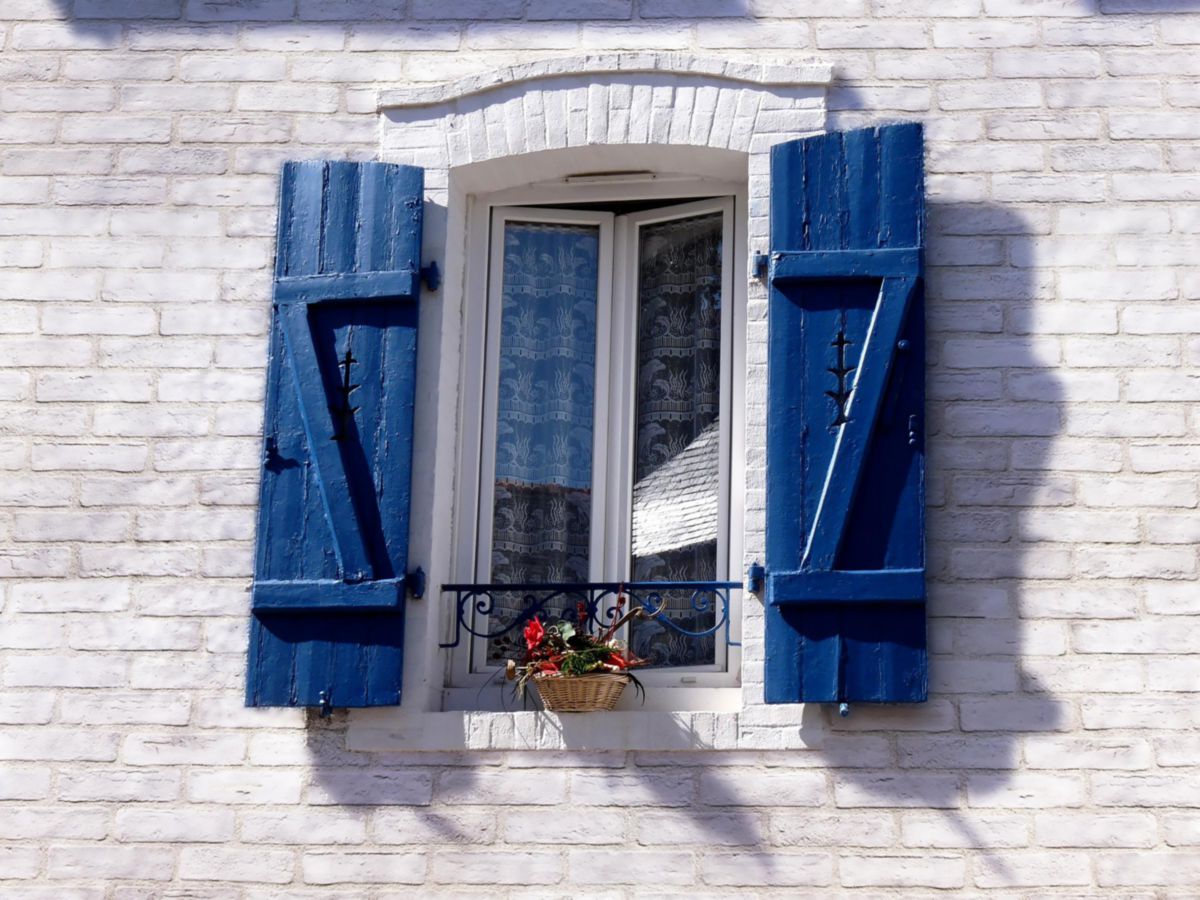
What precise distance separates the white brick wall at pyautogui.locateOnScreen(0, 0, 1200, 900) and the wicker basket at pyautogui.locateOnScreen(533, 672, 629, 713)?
0.09 meters

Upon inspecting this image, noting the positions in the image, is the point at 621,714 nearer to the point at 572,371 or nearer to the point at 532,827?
the point at 532,827

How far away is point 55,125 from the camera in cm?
581

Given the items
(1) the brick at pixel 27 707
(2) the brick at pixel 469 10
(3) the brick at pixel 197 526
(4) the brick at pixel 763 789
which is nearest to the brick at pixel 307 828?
(1) the brick at pixel 27 707

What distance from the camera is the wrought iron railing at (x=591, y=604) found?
210 inches

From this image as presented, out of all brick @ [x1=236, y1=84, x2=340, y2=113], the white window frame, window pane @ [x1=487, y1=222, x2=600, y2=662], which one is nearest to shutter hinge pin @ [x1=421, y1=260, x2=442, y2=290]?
the white window frame

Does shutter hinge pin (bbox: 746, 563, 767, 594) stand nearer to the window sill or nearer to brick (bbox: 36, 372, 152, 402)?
the window sill

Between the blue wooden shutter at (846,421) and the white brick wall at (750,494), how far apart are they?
137 millimetres

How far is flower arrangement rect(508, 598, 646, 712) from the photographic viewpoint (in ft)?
16.7

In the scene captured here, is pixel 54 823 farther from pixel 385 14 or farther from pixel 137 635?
pixel 385 14

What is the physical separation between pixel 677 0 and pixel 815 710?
2.24 metres

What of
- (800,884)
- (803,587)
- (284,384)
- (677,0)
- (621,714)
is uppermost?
(677,0)

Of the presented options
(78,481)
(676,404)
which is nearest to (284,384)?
(78,481)

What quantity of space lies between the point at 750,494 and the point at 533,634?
0.72 meters

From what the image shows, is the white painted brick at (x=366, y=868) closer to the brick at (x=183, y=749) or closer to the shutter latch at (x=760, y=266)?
the brick at (x=183, y=749)
